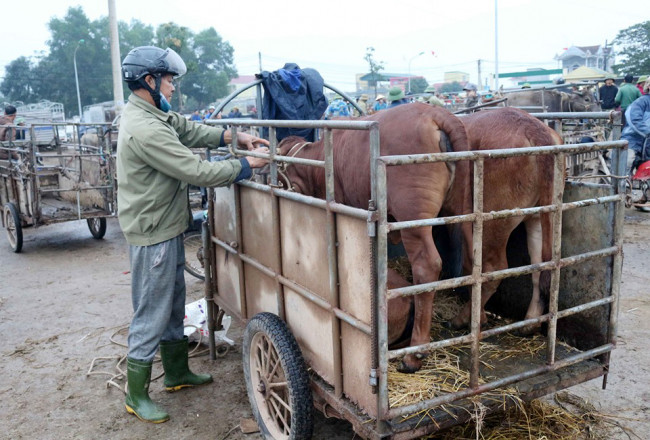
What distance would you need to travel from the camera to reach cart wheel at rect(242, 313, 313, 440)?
10.0 feet

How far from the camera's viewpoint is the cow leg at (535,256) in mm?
3631

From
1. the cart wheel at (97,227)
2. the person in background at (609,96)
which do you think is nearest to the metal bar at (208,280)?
the cart wheel at (97,227)

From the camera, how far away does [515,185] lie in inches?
139

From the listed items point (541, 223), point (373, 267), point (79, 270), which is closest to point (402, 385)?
point (373, 267)

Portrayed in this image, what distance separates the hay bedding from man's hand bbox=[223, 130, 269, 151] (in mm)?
1792

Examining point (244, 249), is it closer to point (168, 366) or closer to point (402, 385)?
point (168, 366)

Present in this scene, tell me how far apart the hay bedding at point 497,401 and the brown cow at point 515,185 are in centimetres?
33

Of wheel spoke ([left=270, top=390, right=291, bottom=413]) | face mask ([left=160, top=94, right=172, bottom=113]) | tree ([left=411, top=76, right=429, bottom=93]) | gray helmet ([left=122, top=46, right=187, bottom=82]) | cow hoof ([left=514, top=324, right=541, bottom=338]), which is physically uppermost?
tree ([left=411, top=76, right=429, bottom=93])

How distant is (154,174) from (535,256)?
2.52 metres

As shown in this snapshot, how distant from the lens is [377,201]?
2.38m

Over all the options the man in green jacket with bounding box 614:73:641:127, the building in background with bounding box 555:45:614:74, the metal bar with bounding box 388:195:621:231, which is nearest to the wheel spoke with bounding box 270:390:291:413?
the metal bar with bounding box 388:195:621:231

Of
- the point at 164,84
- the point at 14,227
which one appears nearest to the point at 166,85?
the point at 164,84

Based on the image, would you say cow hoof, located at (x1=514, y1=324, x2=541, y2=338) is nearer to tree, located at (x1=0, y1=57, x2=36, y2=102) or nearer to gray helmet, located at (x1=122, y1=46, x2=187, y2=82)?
gray helmet, located at (x1=122, y1=46, x2=187, y2=82)

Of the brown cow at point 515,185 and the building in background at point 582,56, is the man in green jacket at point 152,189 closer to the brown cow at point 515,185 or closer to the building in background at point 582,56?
the brown cow at point 515,185
